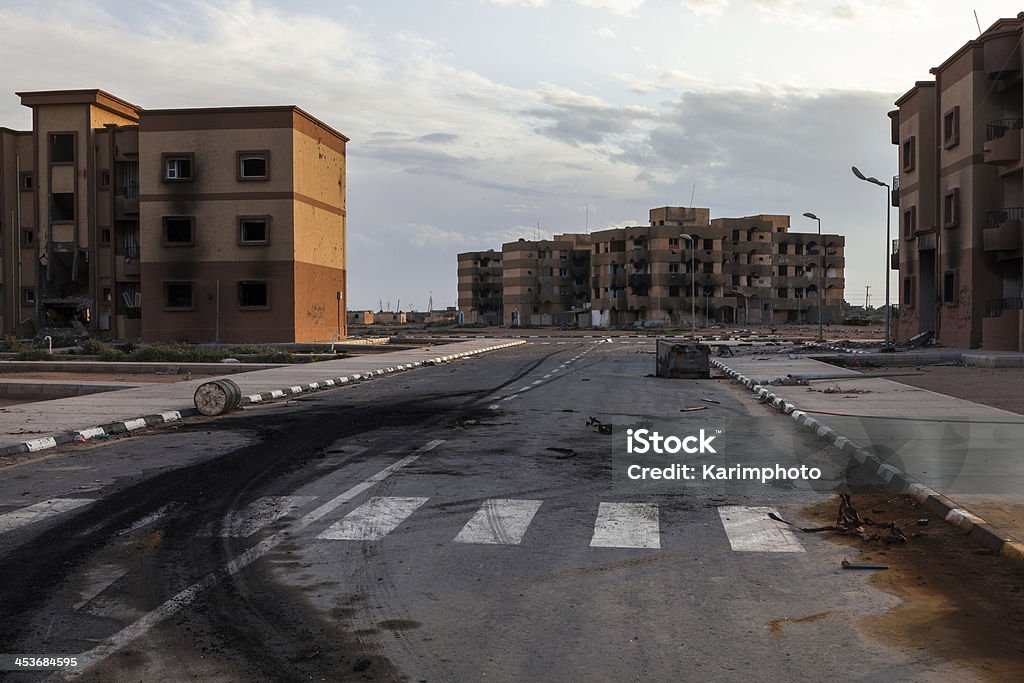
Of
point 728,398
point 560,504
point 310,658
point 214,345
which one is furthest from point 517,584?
point 214,345

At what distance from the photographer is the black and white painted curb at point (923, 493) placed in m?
7.24

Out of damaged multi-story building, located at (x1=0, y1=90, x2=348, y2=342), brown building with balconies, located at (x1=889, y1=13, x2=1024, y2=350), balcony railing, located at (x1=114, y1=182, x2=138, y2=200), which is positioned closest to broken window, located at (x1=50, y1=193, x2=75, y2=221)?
damaged multi-story building, located at (x1=0, y1=90, x2=348, y2=342)

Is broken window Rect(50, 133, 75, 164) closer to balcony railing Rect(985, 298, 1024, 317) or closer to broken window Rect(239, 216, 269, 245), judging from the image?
broken window Rect(239, 216, 269, 245)

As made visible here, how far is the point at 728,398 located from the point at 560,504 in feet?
42.3

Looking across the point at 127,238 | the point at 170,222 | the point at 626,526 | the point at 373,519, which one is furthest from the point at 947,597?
the point at 127,238

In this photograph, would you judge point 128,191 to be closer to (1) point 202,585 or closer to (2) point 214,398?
(2) point 214,398

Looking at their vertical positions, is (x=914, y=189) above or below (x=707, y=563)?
above

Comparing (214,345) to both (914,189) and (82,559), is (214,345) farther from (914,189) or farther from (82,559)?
(82,559)

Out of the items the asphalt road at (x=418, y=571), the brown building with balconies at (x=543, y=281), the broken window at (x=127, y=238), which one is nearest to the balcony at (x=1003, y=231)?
the asphalt road at (x=418, y=571)

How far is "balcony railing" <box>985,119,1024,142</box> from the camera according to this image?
38.9m

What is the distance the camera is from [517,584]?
6.30 m

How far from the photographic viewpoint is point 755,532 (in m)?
7.95

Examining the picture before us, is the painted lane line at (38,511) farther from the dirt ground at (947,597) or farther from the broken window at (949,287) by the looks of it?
the broken window at (949,287)

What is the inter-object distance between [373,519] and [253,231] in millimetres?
46500
